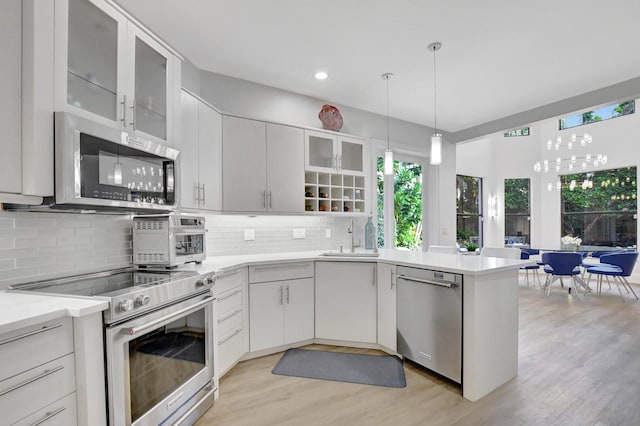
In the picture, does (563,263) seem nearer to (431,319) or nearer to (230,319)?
(431,319)

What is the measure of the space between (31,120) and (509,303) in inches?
121

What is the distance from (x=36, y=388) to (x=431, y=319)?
2.29 m

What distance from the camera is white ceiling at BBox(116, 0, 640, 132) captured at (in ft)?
7.72

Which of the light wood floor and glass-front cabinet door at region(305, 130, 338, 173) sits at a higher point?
glass-front cabinet door at region(305, 130, 338, 173)

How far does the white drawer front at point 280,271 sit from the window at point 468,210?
207 inches

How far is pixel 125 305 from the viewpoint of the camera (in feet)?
4.69

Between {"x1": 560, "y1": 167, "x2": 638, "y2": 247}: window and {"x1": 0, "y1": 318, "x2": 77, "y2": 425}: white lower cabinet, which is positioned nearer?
{"x1": 0, "y1": 318, "x2": 77, "y2": 425}: white lower cabinet

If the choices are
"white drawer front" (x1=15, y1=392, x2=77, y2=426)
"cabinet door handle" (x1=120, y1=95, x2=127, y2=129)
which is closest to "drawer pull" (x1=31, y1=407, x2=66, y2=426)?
"white drawer front" (x1=15, y1=392, x2=77, y2=426)

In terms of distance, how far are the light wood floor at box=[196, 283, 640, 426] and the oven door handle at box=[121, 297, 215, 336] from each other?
711 millimetres

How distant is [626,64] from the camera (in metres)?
3.18

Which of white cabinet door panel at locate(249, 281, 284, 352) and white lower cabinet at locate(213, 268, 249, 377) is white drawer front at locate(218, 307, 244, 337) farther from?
white cabinet door panel at locate(249, 281, 284, 352)

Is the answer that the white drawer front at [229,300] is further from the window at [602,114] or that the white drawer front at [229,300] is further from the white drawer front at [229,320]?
the window at [602,114]

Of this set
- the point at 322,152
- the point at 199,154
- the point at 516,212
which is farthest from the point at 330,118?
the point at 516,212

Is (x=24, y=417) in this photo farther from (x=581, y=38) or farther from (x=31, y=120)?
(x=581, y=38)
